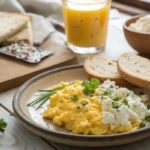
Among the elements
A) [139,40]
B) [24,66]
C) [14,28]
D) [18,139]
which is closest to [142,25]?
[139,40]

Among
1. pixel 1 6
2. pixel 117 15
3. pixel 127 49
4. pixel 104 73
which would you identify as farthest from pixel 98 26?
pixel 1 6

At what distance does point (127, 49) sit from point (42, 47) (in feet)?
1.23

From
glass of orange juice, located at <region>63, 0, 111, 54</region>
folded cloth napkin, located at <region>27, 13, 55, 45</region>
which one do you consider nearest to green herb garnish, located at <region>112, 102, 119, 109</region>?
glass of orange juice, located at <region>63, 0, 111, 54</region>

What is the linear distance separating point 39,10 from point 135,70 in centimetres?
107

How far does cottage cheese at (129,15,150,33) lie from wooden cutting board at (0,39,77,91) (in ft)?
0.88

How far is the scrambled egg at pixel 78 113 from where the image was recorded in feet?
3.58

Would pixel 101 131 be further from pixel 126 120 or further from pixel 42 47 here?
pixel 42 47

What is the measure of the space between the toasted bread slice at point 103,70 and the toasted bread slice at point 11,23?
0.53 m

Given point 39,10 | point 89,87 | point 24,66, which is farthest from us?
point 39,10

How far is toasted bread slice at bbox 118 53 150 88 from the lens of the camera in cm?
133

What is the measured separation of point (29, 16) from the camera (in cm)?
212

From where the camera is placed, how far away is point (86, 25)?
1769mm

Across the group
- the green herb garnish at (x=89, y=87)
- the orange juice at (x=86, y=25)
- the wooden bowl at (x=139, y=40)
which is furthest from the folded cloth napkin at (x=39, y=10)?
the green herb garnish at (x=89, y=87)

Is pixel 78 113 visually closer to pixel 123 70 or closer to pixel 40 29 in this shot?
pixel 123 70
